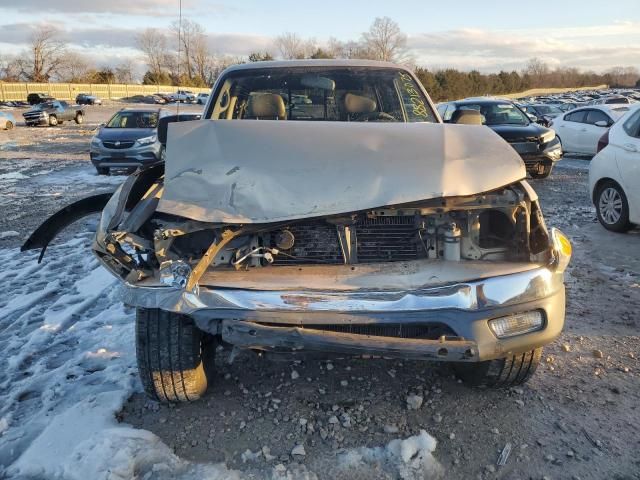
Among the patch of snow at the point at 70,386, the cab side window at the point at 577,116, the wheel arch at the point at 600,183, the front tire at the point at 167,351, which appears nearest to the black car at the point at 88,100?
the cab side window at the point at 577,116

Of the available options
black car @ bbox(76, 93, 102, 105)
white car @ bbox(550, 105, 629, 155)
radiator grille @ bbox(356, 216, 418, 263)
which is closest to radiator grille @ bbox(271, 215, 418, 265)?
radiator grille @ bbox(356, 216, 418, 263)

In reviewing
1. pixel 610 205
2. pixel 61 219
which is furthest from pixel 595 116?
pixel 61 219

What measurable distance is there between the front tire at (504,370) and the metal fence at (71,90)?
4720cm

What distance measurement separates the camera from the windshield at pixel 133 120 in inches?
546

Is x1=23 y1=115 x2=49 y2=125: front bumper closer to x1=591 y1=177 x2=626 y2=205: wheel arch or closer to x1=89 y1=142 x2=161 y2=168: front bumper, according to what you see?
x1=89 y1=142 x2=161 y2=168: front bumper

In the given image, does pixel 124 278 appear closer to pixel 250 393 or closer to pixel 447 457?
pixel 250 393

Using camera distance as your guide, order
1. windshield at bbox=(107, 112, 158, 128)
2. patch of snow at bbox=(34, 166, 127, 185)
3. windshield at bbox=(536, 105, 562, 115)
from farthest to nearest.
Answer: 1. windshield at bbox=(536, 105, 562, 115)
2. windshield at bbox=(107, 112, 158, 128)
3. patch of snow at bbox=(34, 166, 127, 185)

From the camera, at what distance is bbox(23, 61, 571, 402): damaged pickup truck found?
8.25 feet

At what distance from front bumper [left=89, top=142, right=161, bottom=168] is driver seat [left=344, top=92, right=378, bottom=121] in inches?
341

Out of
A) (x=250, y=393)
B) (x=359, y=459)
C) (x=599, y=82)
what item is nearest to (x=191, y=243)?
(x=250, y=393)

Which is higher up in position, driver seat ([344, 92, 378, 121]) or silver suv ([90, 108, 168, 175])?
driver seat ([344, 92, 378, 121])

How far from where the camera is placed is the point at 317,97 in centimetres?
451

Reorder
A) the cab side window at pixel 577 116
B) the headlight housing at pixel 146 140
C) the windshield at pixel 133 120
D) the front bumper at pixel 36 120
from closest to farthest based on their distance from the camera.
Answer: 1. the headlight housing at pixel 146 140
2. the windshield at pixel 133 120
3. the cab side window at pixel 577 116
4. the front bumper at pixel 36 120

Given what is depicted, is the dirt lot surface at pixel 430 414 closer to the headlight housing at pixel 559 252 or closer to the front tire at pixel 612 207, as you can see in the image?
the headlight housing at pixel 559 252
